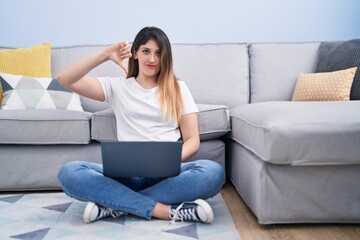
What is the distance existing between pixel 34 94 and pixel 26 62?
1.00 feet

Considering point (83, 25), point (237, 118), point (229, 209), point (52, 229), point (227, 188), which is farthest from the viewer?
point (83, 25)

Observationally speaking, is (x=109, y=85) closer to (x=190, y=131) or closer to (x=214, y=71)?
(x=190, y=131)

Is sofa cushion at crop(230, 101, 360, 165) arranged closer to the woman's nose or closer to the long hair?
the long hair

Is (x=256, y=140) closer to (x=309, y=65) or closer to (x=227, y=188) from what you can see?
(x=227, y=188)

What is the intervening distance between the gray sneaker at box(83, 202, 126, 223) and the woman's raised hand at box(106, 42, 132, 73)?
1.86 feet

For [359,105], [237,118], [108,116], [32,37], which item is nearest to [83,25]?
[32,37]

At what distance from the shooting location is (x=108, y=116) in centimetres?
180

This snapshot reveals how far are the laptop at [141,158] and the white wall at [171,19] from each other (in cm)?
151

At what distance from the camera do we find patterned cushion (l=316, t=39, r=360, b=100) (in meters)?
1.94

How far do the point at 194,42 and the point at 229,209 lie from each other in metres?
1.42

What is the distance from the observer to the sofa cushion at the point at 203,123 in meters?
1.81

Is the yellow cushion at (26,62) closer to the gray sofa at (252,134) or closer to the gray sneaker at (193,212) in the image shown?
the gray sofa at (252,134)

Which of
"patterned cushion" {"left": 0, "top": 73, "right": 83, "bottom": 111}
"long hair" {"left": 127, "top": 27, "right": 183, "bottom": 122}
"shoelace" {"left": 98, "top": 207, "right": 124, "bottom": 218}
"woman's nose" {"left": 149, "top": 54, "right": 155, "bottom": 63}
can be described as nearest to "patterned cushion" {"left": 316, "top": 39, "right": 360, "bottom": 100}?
"long hair" {"left": 127, "top": 27, "right": 183, "bottom": 122}

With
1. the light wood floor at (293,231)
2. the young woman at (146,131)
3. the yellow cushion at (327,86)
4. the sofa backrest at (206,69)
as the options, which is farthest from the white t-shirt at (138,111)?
the yellow cushion at (327,86)
